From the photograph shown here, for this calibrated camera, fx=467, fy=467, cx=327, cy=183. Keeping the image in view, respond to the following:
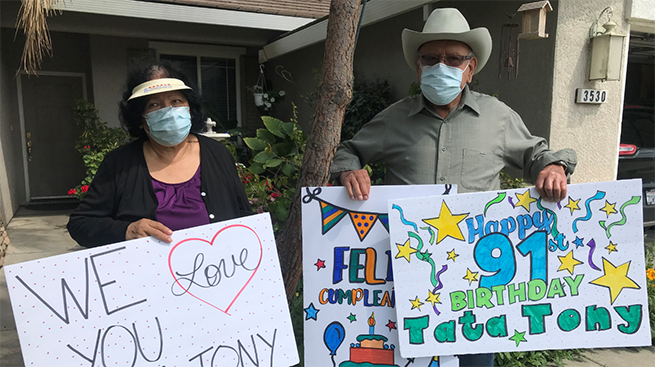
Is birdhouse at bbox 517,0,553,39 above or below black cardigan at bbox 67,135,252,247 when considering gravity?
above

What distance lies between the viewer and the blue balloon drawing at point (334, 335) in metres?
1.91

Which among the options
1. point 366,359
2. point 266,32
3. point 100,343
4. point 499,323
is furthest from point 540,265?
point 266,32

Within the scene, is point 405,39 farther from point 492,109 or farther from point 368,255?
point 368,255

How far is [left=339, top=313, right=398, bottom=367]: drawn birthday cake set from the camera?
1880 millimetres

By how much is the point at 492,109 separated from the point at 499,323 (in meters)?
0.86

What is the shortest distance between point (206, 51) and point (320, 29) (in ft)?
10.1

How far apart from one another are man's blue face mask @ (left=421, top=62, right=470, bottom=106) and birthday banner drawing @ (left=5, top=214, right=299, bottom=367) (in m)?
0.86

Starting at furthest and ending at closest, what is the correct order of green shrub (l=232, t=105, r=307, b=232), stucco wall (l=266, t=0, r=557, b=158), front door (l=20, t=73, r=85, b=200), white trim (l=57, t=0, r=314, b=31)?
front door (l=20, t=73, r=85, b=200)
white trim (l=57, t=0, r=314, b=31)
stucco wall (l=266, t=0, r=557, b=158)
green shrub (l=232, t=105, r=307, b=232)

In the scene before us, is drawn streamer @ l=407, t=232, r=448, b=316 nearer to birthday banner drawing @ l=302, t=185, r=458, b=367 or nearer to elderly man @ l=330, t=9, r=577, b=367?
birthday banner drawing @ l=302, t=185, r=458, b=367

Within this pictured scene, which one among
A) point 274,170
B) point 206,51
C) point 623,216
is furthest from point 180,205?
→ point 206,51

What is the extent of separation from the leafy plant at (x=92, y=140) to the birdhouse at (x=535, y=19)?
5.89 meters

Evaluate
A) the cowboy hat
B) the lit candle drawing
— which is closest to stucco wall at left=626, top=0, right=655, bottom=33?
the cowboy hat

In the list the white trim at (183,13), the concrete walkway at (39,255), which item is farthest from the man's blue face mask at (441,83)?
the white trim at (183,13)

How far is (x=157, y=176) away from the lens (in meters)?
1.89
